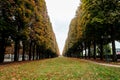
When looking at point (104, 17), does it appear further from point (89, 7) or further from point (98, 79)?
point (98, 79)

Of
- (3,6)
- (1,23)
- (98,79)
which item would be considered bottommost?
(98,79)

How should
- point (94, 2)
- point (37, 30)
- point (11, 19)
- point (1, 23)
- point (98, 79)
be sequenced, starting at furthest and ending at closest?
point (37, 30) → point (94, 2) → point (11, 19) → point (1, 23) → point (98, 79)

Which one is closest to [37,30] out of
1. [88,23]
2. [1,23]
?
[88,23]

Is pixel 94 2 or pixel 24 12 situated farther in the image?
pixel 94 2

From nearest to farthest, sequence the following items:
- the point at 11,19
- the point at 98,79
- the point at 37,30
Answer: the point at 98,79, the point at 11,19, the point at 37,30

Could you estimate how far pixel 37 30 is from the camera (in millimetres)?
50656

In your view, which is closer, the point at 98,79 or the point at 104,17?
the point at 98,79

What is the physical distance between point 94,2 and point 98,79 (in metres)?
25.7

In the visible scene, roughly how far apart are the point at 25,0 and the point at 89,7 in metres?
9.01

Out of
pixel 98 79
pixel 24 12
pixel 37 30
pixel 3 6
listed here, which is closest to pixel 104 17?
pixel 24 12

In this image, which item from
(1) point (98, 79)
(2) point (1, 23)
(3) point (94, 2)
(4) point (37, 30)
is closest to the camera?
(1) point (98, 79)

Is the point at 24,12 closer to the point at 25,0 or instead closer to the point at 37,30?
the point at 25,0

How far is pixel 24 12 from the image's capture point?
34.2 meters

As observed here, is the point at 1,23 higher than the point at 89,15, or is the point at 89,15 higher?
the point at 89,15
